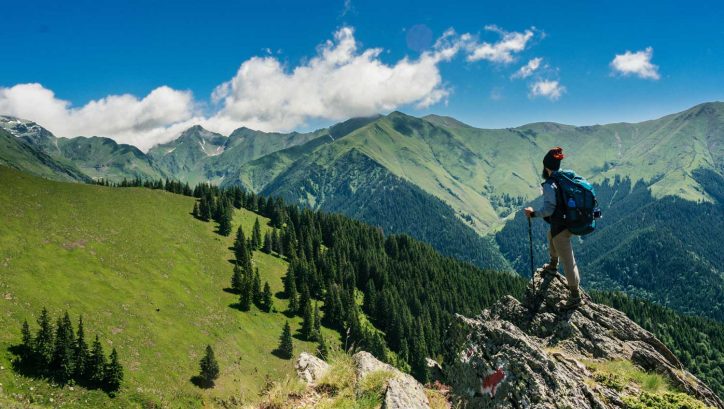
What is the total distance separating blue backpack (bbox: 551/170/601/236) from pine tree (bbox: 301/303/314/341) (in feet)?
349

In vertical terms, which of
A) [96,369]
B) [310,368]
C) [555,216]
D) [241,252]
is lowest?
[96,369]

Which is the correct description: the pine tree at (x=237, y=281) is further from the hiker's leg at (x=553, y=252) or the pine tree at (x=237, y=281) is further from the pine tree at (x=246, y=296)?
the hiker's leg at (x=553, y=252)

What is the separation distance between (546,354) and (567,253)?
515 cm

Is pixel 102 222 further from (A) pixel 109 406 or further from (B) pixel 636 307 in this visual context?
(B) pixel 636 307

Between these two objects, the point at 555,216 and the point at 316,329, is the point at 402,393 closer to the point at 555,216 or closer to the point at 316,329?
the point at 555,216

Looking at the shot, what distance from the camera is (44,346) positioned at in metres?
57.2

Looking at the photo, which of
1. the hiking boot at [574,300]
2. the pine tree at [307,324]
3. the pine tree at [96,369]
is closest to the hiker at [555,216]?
the hiking boot at [574,300]

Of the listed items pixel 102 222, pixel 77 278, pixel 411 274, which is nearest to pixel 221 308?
pixel 77 278

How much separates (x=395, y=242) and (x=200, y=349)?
120641 millimetres

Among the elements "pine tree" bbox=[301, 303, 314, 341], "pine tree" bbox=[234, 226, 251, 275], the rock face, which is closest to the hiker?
the rock face

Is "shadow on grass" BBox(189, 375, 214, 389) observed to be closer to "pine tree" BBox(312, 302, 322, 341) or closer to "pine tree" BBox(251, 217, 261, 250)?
"pine tree" BBox(312, 302, 322, 341)

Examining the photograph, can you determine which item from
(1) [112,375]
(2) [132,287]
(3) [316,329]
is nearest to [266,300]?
(3) [316,329]

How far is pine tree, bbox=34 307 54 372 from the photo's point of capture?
56812 mm

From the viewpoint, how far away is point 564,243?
1394 cm
